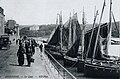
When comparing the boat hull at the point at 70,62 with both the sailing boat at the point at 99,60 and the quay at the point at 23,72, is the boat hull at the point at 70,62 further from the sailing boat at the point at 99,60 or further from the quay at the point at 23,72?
the quay at the point at 23,72

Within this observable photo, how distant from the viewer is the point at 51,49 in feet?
103

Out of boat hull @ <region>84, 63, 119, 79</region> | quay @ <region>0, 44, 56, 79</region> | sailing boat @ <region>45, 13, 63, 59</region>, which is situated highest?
sailing boat @ <region>45, 13, 63, 59</region>

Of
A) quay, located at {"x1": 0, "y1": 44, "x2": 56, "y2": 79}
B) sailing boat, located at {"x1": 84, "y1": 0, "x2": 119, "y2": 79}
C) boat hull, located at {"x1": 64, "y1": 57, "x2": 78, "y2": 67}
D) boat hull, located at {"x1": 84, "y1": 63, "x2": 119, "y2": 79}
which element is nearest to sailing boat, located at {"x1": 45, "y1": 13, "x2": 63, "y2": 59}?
boat hull, located at {"x1": 64, "y1": 57, "x2": 78, "y2": 67}

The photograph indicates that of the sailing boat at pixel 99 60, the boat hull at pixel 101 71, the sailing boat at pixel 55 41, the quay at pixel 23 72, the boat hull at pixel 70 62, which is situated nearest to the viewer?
the quay at pixel 23 72

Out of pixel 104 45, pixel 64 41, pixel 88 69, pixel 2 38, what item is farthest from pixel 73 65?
pixel 64 41

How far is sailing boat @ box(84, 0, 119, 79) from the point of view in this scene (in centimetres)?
1535

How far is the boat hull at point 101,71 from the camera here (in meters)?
15.2

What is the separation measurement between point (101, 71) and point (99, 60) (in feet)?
9.39

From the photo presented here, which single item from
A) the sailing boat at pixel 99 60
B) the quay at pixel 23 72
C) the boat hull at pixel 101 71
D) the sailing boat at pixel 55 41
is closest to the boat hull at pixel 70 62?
the sailing boat at pixel 99 60

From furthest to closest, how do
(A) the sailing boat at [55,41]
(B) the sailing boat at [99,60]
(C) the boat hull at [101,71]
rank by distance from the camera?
(A) the sailing boat at [55,41]
(B) the sailing boat at [99,60]
(C) the boat hull at [101,71]

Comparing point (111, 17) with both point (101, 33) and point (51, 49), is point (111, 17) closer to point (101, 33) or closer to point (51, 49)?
point (101, 33)

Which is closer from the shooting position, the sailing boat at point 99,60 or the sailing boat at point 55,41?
the sailing boat at point 99,60

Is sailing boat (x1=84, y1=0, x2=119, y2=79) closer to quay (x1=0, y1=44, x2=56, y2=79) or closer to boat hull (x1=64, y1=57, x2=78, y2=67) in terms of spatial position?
boat hull (x1=64, y1=57, x2=78, y2=67)

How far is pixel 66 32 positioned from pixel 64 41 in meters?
1.56
